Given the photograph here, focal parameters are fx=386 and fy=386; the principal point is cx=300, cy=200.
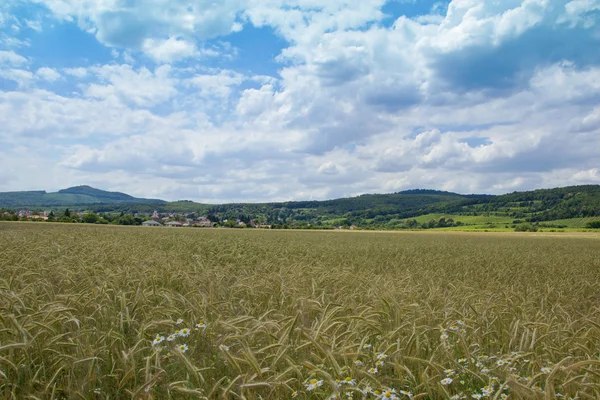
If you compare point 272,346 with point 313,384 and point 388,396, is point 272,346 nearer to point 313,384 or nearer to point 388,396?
point 313,384

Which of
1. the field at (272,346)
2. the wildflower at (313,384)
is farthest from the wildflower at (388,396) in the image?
the wildflower at (313,384)

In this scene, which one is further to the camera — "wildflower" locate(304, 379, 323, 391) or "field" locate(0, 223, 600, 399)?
"field" locate(0, 223, 600, 399)

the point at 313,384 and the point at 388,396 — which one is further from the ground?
the point at 313,384

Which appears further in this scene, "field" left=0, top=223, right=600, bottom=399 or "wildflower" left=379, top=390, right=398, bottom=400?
"field" left=0, top=223, right=600, bottom=399

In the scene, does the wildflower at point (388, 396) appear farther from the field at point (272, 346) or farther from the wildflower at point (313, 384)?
the wildflower at point (313, 384)

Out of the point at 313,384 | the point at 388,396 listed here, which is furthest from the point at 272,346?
the point at 388,396

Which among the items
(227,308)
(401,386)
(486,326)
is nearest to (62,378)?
(227,308)

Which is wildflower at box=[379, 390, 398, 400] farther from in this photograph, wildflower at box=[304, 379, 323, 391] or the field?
wildflower at box=[304, 379, 323, 391]

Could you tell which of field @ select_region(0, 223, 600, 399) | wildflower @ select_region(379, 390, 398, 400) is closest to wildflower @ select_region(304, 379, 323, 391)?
field @ select_region(0, 223, 600, 399)

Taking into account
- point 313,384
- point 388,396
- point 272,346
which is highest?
point 272,346

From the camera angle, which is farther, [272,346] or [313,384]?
[272,346]

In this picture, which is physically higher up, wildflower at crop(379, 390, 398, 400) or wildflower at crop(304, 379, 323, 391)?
wildflower at crop(304, 379, 323, 391)

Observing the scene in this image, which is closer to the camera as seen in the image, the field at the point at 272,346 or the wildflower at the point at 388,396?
the wildflower at the point at 388,396

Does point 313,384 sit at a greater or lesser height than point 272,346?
lesser
